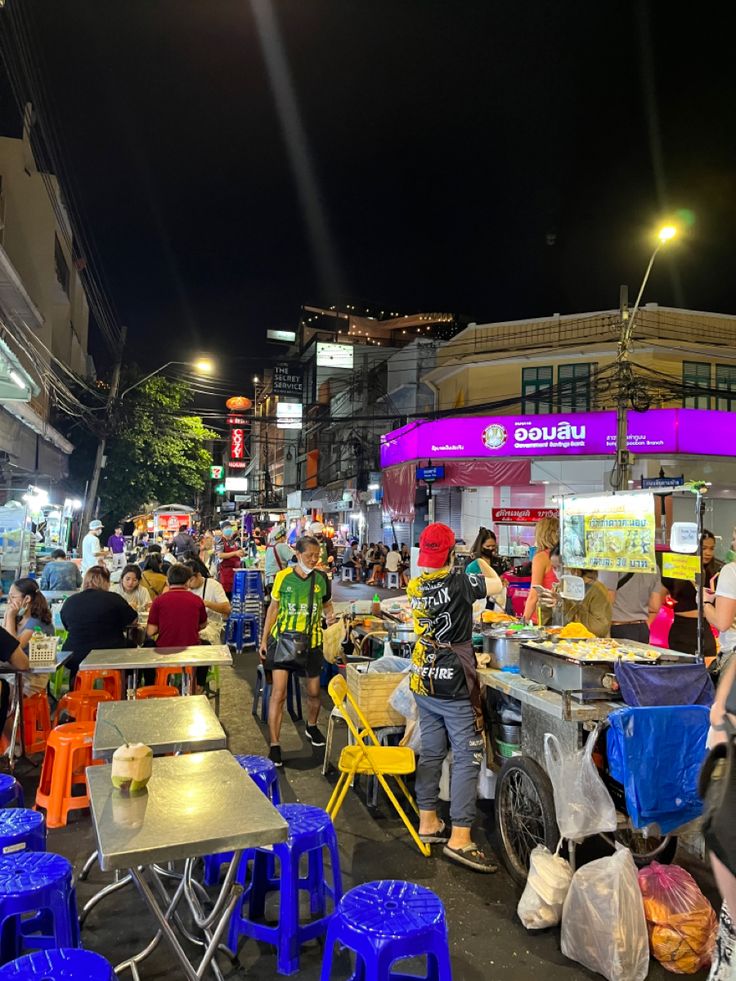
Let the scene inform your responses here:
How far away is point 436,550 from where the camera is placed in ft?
14.4

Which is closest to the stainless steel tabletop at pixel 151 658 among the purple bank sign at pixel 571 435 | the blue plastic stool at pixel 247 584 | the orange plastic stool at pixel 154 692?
the orange plastic stool at pixel 154 692

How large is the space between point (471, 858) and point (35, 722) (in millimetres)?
4432

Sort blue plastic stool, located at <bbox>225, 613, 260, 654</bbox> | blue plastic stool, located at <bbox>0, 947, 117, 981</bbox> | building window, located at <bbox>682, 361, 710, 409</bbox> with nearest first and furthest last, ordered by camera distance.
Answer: blue plastic stool, located at <bbox>0, 947, 117, 981</bbox> < blue plastic stool, located at <bbox>225, 613, 260, 654</bbox> < building window, located at <bbox>682, 361, 710, 409</bbox>

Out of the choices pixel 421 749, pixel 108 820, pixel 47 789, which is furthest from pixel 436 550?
pixel 47 789

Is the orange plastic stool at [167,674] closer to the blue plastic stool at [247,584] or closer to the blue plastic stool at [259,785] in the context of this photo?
the blue plastic stool at [259,785]

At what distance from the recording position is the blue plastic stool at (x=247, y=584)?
471 inches

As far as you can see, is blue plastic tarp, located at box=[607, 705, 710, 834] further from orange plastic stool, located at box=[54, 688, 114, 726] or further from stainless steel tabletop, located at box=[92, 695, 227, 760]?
orange plastic stool, located at box=[54, 688, 114, 726]

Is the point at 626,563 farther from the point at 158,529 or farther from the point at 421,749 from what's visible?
the point at 158,529

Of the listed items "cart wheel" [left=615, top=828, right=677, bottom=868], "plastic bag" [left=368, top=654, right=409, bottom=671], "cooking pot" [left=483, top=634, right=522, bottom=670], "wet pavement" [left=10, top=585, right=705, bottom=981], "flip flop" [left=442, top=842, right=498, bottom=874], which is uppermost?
"cooking pot" [left=483, top=634, right=522, bottom=670]

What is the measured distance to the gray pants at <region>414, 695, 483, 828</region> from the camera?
420 cm

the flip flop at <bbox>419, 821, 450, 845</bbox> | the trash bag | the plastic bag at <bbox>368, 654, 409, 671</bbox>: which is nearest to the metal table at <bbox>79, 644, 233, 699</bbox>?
the plastic bag at <bbox>368, 654, 409, 671</bbox>

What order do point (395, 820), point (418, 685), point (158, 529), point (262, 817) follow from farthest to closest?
1. point (158, 529)
2. point (395, 820)
3. point (418, 685)
4. point (262, 817)

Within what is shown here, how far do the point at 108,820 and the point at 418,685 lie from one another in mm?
2360

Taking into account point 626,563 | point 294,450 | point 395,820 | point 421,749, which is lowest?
point 395,820
